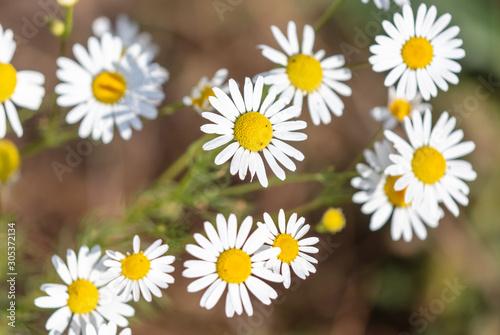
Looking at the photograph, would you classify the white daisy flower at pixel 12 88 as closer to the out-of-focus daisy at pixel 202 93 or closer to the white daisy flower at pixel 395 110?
the out-of-focus daisy at pixel 202 93

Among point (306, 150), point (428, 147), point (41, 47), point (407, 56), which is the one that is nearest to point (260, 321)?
point (306, 150)

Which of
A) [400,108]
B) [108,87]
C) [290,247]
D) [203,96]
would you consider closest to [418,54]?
[400,108]

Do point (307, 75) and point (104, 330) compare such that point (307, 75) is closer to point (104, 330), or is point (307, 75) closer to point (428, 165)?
point (428, 165)

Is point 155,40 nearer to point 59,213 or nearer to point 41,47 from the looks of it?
point 41,47

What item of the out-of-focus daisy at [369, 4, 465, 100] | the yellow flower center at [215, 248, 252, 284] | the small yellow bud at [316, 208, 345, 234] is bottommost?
the yellow flower center at [215, 248, 252, 284]

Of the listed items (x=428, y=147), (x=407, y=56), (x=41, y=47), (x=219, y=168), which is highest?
(x=41, y=47)

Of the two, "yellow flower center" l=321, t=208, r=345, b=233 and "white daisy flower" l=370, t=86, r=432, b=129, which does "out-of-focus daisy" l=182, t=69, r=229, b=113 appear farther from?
"white daisy flower" l=370, t=86, r=432, b=129

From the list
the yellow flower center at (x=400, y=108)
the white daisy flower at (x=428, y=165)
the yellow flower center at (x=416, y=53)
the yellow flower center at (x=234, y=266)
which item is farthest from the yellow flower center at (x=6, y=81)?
the yellow flower center at (x=400, y=108)

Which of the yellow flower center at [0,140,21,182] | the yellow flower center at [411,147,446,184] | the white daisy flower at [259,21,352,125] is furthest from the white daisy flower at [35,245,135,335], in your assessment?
the yellow flower center at [411,147,446,184]
